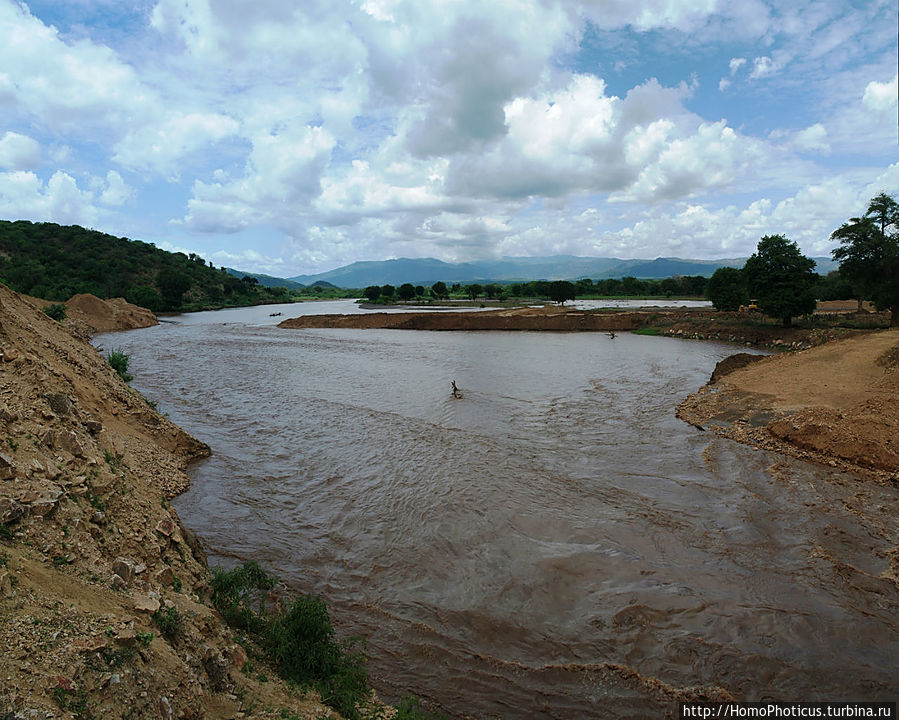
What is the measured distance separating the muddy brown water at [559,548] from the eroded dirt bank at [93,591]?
1.84m

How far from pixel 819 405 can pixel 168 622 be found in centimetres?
1652

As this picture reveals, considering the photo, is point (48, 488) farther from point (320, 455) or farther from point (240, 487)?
point (320, 455)

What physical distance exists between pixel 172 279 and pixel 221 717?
10090 centimetres

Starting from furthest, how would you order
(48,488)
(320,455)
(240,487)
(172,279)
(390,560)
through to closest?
(172,279) → (320,455) → (240,487) → (390,560) → (48,488)

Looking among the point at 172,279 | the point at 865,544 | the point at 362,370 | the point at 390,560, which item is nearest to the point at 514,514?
the point at 390,560

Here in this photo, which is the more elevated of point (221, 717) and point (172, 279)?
point (172, 279)

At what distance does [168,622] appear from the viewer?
4168 millimetres

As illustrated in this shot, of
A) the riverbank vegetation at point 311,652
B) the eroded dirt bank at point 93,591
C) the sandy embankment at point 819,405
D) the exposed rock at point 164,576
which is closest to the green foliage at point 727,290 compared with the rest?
the sandy embankment at point 819,405

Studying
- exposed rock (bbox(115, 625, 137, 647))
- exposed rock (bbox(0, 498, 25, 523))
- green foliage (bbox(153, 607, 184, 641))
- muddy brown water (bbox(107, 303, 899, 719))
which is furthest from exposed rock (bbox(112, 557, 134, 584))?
muddy brown water (bbox(107, 303, 899, 719))

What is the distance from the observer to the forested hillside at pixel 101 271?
7594 cm

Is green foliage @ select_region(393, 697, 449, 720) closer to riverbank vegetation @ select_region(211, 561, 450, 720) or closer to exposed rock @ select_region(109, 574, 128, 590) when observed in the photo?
riverbank vegetation @ select_region(211, 561, 450, 720)

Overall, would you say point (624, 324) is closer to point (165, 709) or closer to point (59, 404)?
point (59, 404)

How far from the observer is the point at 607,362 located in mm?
28484

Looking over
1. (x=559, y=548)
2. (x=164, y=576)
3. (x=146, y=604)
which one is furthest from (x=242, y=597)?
(x=559, y=548)
